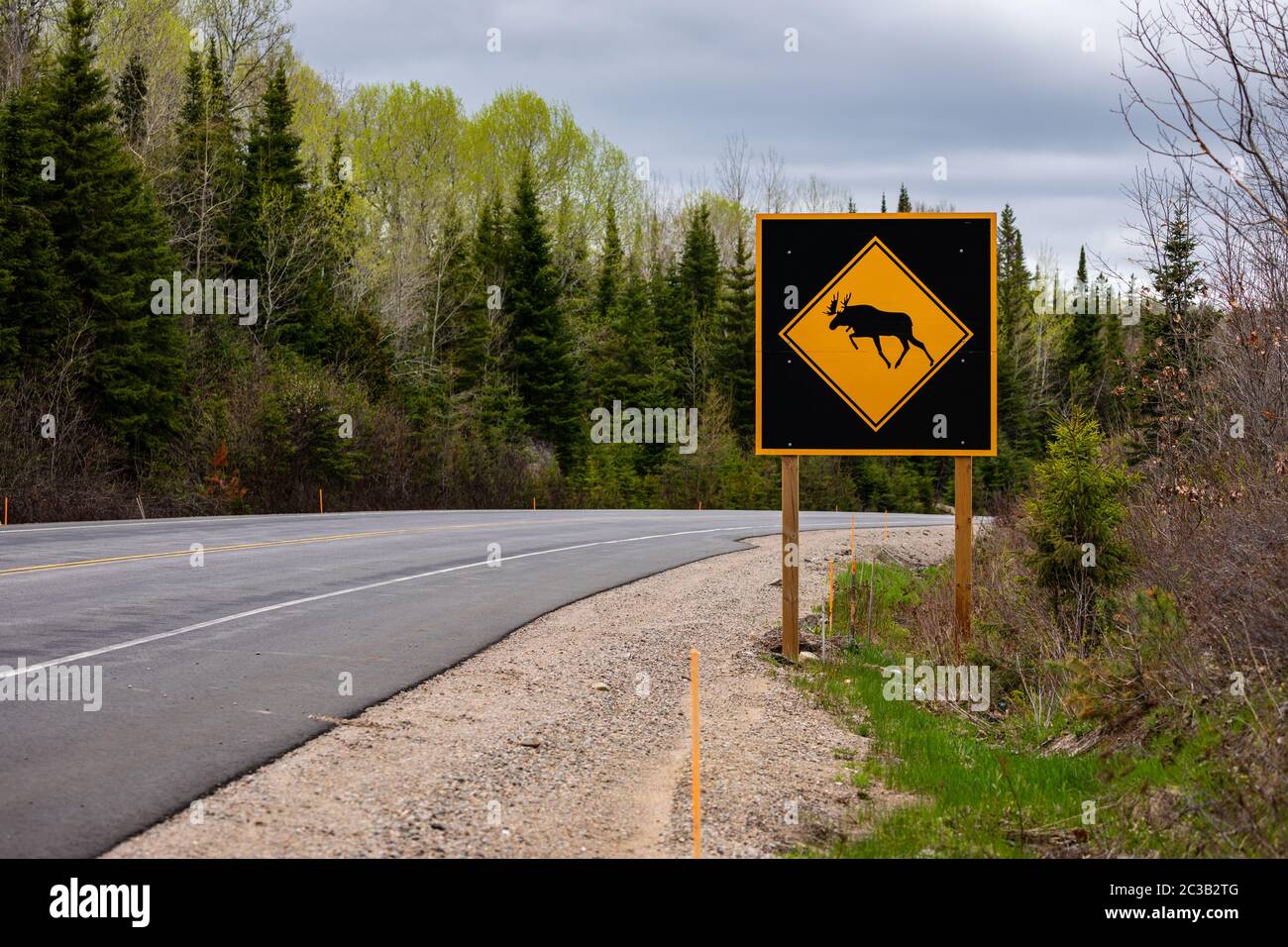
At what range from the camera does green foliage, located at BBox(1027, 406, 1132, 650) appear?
12555 mm

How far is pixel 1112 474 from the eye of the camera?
43.0ft

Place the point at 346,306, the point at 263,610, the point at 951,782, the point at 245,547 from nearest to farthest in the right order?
the point at 951,782
the point at 263,610
the point at 245,547
the point at 346,306

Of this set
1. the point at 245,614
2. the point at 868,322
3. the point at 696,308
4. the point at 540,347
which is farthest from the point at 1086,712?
the point at 696,308

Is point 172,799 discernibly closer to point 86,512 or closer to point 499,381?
point 86,512

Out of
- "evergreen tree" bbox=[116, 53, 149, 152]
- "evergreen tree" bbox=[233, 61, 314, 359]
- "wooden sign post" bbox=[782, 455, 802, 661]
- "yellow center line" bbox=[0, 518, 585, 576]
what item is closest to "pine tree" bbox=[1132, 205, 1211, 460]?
"wooden sign post" bbox=[782, 455, 802, 661]

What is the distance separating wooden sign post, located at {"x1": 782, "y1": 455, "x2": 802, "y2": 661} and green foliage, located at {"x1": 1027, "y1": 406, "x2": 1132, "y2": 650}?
Result: 306cm

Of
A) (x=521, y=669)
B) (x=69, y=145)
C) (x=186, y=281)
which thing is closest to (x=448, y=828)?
(x=521, y=669)

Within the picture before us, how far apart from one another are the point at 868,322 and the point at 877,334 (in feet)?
0.51

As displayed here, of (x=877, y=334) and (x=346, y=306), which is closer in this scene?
(x=877, y=334)

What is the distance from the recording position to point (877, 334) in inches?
468

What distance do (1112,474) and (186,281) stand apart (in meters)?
34.3

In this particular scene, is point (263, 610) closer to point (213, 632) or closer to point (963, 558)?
point (213, 632)

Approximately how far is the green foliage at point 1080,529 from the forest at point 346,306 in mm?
3199
